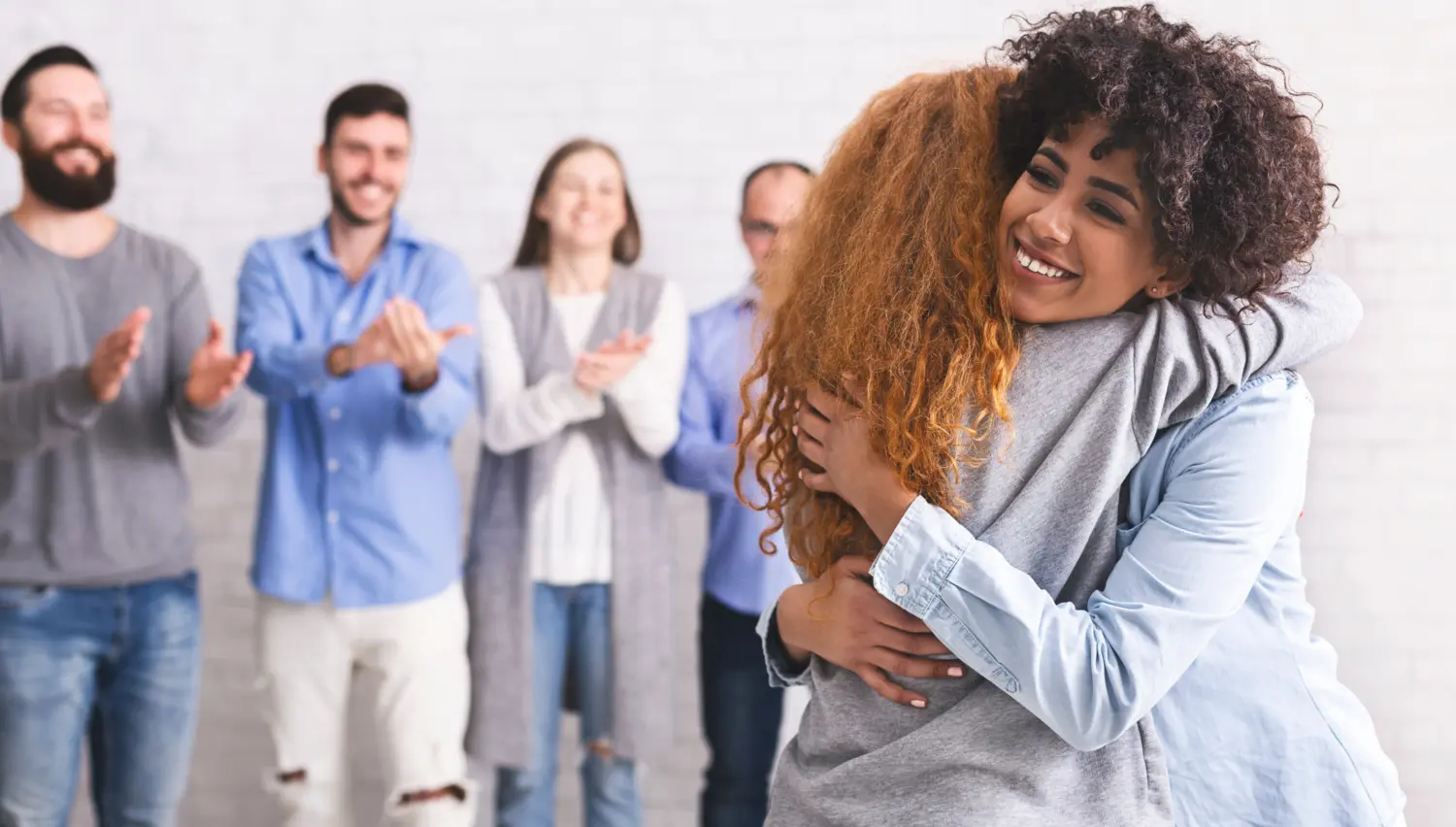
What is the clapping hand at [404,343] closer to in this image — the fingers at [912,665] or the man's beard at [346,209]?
the man's beard at [346,209]

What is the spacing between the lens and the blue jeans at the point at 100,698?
2.67 m

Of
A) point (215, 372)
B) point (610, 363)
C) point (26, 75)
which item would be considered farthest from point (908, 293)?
point (26, 75)

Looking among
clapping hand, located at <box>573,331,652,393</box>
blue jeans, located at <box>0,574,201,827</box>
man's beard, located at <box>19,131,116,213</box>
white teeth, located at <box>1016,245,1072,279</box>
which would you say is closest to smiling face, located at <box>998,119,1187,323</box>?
white teeth, located at <box>1016,245,1072,279</box>

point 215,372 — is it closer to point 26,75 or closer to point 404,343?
point 404,343

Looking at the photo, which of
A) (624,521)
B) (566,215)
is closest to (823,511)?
(624,521)

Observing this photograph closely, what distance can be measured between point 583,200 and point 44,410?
50.0 inches

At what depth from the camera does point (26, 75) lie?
2.88 metres

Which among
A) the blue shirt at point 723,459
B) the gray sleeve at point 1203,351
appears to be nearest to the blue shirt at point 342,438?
the blue shirt at point 723,459

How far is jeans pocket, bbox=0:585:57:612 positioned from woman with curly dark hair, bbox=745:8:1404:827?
2.00 meters

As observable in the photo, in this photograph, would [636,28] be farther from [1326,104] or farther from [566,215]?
[1326,104]

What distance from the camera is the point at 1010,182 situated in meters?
1.42

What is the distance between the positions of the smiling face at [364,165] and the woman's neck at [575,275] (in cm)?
43

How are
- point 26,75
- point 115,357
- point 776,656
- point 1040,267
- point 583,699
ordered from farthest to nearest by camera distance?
1. point 583,699
2. point 26,75
3. point 115,357
4. point 776,656
5. point 1040,267

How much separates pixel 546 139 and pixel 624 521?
1137mm
